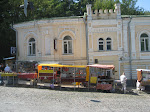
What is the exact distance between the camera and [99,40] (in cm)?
1653

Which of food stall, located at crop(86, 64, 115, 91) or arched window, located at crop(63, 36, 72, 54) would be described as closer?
food stall, located at crop(86, 64, 115, 91)

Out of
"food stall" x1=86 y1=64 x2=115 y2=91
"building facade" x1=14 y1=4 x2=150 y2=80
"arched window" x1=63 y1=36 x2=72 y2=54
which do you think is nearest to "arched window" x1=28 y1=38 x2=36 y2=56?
"building facade" x1=14 y1=4 x2=150 y2=80

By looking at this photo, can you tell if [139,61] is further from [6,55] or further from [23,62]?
[6,55]

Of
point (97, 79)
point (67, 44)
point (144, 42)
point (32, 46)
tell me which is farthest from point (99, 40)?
point (32, 46)

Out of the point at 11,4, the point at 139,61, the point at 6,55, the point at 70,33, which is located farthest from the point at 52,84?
the point at 11,4

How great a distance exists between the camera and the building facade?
1625 centimetres

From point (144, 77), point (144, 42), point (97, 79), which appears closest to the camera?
point (97, 79)

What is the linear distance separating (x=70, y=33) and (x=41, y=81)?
18.6ft

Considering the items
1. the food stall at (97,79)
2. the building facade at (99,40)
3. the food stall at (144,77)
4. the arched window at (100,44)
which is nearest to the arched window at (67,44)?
the building facade at (99,40)

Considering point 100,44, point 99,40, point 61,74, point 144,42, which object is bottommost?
point 61,74

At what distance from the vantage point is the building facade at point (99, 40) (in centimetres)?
1625

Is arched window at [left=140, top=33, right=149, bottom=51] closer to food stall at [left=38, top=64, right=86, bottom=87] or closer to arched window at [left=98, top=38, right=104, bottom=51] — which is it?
arched window at [left=98, top=38, right=104, bottom=51]

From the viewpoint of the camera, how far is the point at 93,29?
53.4 feet

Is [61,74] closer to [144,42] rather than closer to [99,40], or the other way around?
[99,40]
